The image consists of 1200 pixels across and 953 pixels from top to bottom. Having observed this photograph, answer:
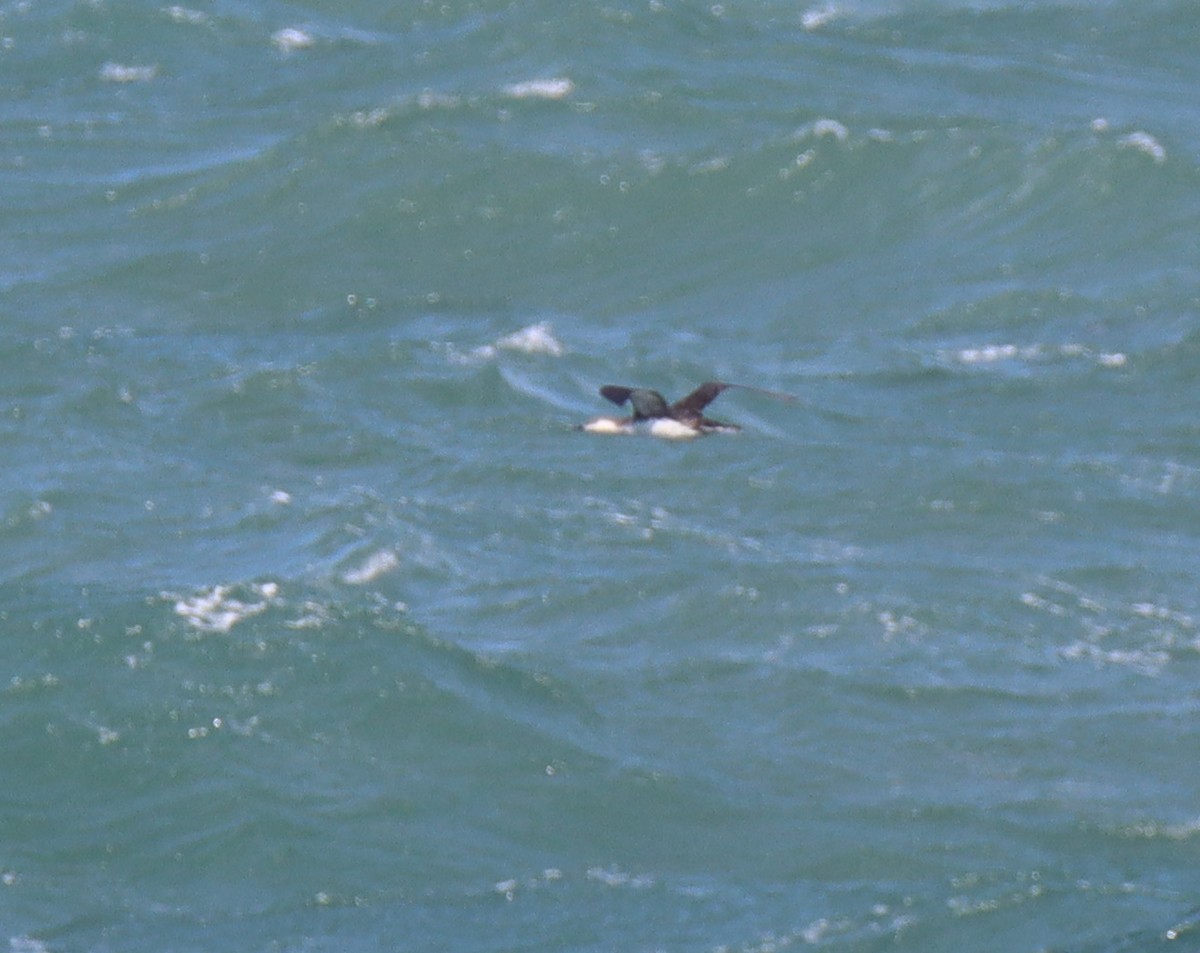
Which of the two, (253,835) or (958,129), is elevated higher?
(958,129)

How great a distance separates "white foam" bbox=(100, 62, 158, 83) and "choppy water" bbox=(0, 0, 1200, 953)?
8 cm

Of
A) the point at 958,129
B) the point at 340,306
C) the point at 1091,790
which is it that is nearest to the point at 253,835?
the point at 1091,790

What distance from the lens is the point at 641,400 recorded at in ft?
56.4

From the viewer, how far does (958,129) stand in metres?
26.5

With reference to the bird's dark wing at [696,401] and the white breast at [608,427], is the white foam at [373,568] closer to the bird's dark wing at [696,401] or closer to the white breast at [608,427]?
the white breast at [608,427]

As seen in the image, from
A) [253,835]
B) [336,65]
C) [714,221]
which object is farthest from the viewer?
[336,65]

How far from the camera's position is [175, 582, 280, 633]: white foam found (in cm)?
1628

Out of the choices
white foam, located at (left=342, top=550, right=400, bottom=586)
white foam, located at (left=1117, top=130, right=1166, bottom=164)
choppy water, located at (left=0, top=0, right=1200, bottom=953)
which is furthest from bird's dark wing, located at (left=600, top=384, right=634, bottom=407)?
white foam, located at (left=1117, top=130, right=1166, bottom=164)

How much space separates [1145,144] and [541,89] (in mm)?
6595

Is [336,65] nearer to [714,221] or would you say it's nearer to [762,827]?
[714,221]

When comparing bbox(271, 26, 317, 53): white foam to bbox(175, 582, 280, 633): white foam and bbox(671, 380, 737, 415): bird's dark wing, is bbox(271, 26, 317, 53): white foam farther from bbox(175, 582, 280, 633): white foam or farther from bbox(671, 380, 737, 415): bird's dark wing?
bbox(175, 582, 280, 633): white foam

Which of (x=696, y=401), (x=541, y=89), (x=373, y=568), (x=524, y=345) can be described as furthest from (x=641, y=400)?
(x=541, y=89)

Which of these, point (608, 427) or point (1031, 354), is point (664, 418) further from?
point (1031, 354)

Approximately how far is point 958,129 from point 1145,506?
29.1ft
